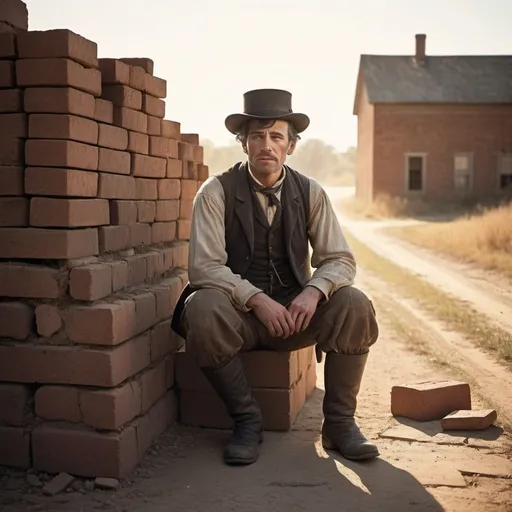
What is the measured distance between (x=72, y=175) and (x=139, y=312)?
0.79 metres

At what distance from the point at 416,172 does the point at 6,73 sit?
2519 cm

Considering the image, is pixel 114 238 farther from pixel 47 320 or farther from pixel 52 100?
pixel 52 100

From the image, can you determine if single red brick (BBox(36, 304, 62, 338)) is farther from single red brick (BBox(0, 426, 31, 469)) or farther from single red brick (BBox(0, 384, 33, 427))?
single red brick (BBox(0, 426, 31, 469))

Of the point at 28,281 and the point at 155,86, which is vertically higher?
the point at 155,86

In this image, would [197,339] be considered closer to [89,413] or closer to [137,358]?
[137,358]

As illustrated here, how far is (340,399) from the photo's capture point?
137 inches

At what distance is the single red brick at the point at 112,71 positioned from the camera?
3.38 meters

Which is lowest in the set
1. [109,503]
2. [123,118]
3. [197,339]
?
[109,503]

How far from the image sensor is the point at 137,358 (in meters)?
3.28

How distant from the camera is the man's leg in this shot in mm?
3227

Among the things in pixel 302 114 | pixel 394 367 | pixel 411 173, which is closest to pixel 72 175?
pixel 302 114

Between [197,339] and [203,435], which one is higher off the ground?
[197,339]

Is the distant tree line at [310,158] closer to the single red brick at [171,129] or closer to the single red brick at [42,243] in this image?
the single red brick at [171,129]

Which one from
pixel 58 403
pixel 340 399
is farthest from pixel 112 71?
pixel 340 399
